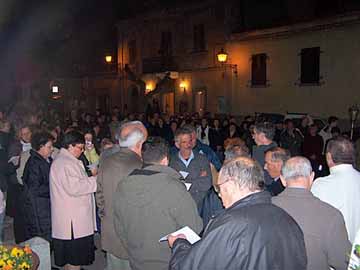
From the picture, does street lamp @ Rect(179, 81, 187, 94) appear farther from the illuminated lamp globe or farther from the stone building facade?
the illuminated lamp globe

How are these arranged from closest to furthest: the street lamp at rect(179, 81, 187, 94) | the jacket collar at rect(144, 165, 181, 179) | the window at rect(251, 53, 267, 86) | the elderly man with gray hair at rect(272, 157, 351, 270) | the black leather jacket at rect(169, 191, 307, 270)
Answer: the black leather jacket at rect(169, 191, 307, 270), the elderly man with gray hair at rect(272, 157, 351, 270), the jacket collar at rect(144, 165, 181, 179), the window at rect(251, 53, 267, 86), the street lamp at rect(179, 81, 187, 94)

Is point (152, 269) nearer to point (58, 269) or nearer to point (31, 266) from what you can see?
point (31, 266)

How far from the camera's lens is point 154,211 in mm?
3957

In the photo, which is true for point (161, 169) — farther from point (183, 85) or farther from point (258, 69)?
point (183, 85)

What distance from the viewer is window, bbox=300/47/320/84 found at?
1959cm

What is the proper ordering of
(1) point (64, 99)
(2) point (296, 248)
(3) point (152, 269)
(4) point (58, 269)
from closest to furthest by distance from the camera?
(2) point (296, 248) → (3) point (152, 269) → (4) point (58, 269) → (1) point (64, 99)

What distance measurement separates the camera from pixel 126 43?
33875 millimetres

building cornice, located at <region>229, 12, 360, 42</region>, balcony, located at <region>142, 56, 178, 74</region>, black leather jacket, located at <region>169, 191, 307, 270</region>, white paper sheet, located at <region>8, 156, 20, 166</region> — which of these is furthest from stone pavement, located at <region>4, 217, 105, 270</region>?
balcony, located at <region>142, 56, 178, 74</region>

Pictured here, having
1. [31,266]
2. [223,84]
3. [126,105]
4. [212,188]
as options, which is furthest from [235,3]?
[31,266]

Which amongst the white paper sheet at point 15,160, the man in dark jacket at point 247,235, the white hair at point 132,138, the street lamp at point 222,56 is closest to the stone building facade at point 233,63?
the street lamp at point 222,56

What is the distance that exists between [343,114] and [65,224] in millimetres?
15011

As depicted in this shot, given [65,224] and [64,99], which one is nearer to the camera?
[65,224]

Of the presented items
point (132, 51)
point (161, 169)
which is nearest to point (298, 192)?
point (161, 169)

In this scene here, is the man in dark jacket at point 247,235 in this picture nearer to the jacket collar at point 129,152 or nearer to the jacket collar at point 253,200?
the jacket collar at point 253,200
